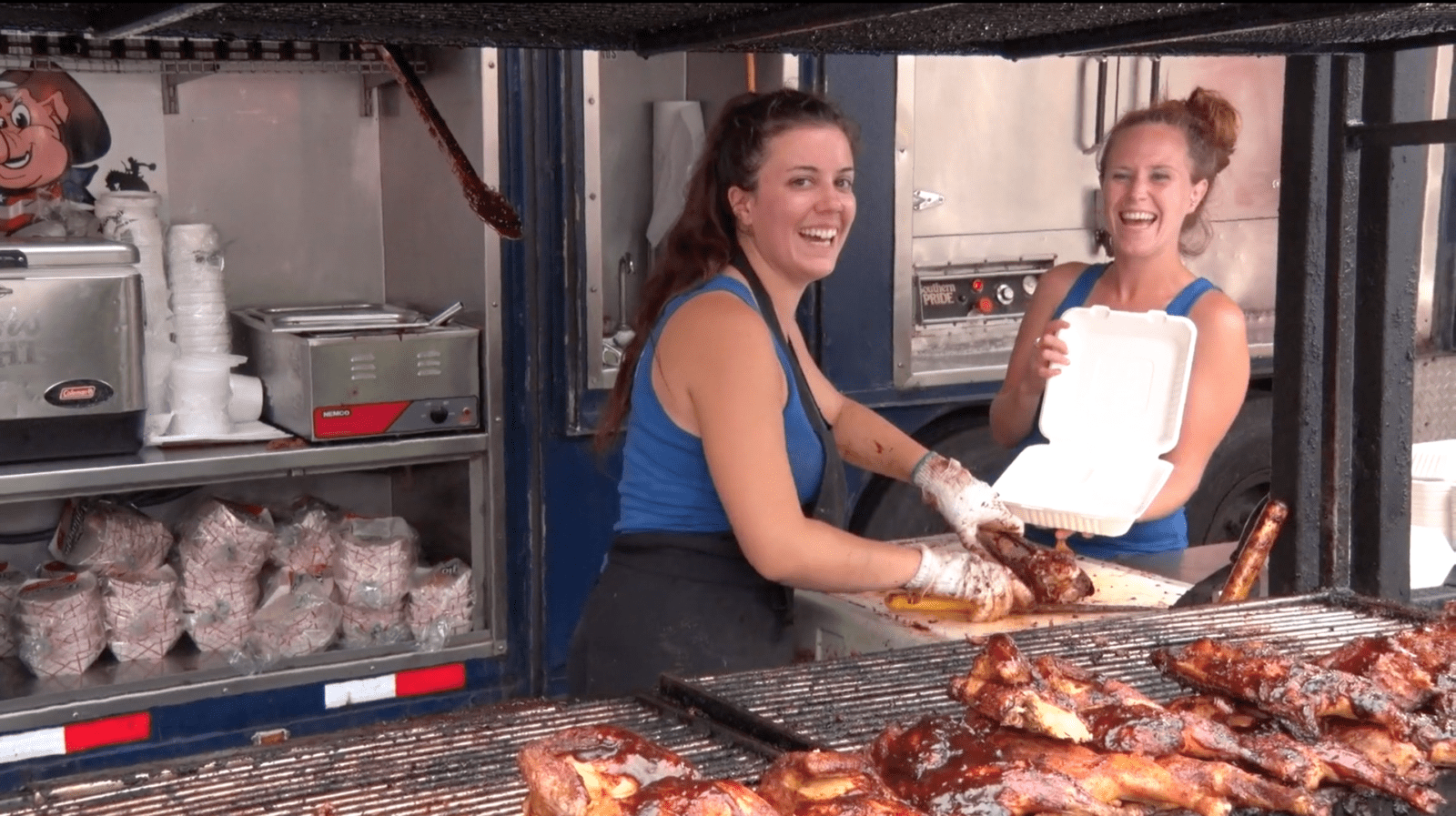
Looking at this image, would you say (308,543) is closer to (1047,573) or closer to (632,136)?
(632,136)

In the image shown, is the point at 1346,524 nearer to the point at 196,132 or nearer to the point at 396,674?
the point at 396,674

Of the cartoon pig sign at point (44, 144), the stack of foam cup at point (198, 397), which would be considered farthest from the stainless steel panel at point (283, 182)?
the stack of foam cup at point (198, 397)

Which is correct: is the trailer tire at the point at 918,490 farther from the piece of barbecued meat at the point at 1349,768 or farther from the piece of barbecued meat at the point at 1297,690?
the piece of barbecued meat at the point at 1349,768

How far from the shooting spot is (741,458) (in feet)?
10.1

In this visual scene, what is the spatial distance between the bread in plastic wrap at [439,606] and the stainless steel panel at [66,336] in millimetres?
1093

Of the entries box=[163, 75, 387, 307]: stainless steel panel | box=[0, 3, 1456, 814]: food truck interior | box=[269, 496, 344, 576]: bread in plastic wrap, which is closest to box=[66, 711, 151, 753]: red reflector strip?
box=[0, 3, 1456, 814]: food truck interior

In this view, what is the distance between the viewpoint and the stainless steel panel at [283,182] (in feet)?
16.5

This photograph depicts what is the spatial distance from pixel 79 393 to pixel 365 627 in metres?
1.19

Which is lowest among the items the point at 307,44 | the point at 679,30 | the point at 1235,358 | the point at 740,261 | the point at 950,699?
the point at 950,699

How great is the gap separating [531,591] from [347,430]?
2.78 feet

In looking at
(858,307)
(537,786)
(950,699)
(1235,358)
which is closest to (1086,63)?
(858,307)

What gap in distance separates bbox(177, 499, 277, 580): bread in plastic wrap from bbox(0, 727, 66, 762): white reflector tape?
607 mm

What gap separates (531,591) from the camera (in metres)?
4.87

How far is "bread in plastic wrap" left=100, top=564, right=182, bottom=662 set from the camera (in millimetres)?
4434
